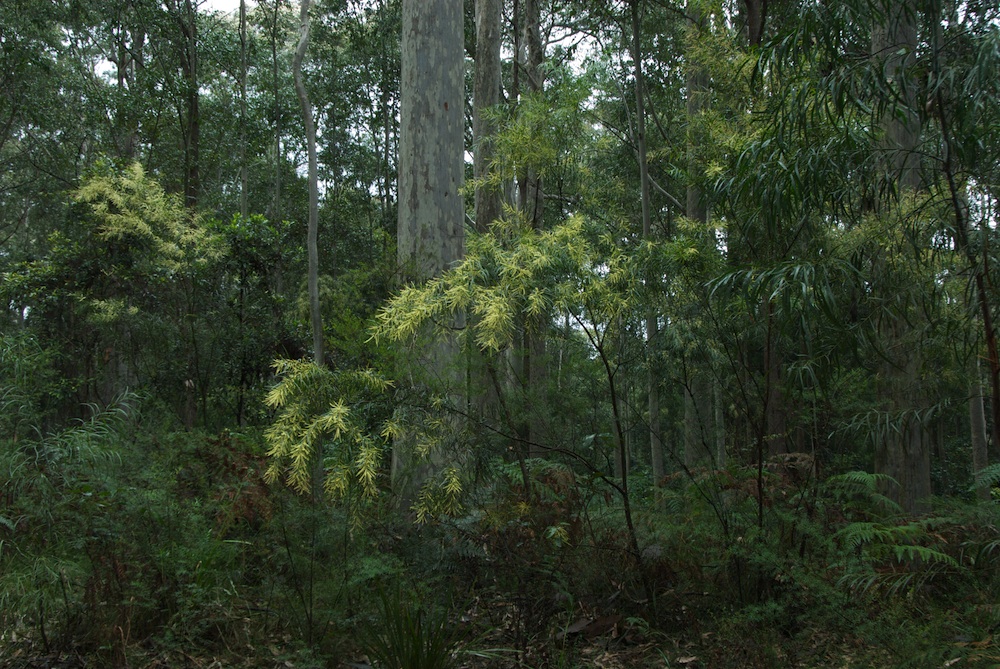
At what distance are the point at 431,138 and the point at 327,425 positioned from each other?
11.3 feet

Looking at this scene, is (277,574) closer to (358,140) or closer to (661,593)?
(661,593)

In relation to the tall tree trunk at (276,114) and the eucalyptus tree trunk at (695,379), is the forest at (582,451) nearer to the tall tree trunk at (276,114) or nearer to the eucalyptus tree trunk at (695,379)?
the eucalyptus tree trunk at (695,379)

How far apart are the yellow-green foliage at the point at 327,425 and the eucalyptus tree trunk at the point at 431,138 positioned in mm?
2083

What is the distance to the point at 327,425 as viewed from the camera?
12.2ft

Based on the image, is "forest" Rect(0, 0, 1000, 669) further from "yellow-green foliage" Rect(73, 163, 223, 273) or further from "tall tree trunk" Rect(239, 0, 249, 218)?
"tall tree trunk" Rect(239, 0, 249, 218)

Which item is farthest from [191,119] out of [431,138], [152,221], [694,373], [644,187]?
[694,373]

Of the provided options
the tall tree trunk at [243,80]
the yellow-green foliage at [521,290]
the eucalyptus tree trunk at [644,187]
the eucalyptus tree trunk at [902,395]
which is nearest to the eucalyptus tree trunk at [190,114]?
the tall tree trunk at [243,80]

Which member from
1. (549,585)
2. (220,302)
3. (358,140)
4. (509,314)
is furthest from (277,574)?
(358,140)

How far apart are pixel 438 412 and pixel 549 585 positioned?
117 cm

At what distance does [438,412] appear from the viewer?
4090 mm

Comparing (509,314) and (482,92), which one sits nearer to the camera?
(509,314)

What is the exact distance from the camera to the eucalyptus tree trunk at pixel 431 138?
616 cm

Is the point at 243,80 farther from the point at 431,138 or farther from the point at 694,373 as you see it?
the point at 694,373

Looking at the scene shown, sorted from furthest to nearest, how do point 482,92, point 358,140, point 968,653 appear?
1. point 358,140
2. point 482,92
3. point 968,653
